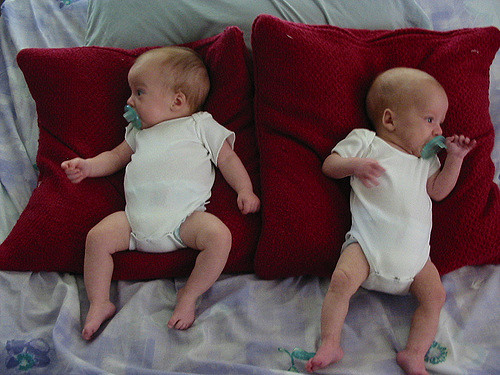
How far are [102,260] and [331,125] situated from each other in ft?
2.09

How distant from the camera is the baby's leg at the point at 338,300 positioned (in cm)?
97

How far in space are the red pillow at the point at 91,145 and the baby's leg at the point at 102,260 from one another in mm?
36

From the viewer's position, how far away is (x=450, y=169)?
1.12 meters

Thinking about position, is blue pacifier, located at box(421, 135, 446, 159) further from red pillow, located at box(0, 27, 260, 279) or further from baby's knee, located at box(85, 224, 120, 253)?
baby's knee, located at box(85, 224, 120, 253)

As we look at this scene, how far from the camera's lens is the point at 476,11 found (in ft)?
4.89

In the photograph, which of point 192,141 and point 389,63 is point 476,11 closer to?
point 389,63

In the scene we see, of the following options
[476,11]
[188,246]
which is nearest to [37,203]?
[188,246]

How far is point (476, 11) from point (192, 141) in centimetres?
98

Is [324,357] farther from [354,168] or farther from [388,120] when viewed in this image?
[388,120]

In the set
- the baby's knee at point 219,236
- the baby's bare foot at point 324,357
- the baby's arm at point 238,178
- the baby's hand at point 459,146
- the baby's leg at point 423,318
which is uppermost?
the baby's hand at point 459,146

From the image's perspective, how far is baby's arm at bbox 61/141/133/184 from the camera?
1191 millimetres

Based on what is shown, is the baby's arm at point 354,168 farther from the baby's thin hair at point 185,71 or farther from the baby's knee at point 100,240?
the baby's knee at point 100,240

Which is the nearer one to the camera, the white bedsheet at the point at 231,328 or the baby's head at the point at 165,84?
the white bedsheet at the point at 231,328

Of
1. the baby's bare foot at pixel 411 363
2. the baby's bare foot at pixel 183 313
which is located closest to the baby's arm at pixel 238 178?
the baby's bare foot at pixel 183 313
